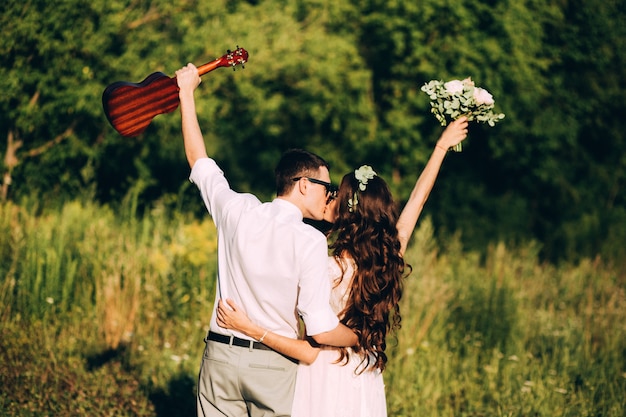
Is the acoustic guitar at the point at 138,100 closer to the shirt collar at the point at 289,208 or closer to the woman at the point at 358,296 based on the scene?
the shirt collar at the point at 289,208

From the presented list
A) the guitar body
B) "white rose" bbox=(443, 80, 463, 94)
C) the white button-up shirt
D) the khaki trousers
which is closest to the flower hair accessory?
the white button-up shirt

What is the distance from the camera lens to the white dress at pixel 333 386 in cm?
368

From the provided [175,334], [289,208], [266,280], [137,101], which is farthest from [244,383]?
[175,334]

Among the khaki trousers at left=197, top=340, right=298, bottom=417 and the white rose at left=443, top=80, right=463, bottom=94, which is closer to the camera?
the khaki trousers at left=197, top=340, right=298, bottom=417

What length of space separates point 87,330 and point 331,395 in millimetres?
3554

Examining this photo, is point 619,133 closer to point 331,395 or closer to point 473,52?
point 473,52

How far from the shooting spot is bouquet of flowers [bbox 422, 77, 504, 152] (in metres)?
3.95

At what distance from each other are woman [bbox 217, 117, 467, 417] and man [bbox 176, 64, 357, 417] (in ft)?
0.54

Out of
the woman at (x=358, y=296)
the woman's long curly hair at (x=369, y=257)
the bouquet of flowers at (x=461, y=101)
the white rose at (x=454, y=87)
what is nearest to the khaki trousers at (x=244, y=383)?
the woman at (x=358, y=296)

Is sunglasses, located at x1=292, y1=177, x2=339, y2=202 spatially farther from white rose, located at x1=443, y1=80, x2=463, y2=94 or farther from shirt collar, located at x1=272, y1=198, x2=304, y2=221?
white rose, located at x1=443, y1=80, x2=463, y2=94

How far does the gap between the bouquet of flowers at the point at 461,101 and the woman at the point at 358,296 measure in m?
0.60

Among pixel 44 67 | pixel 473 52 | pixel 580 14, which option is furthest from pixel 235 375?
pixel 580 14

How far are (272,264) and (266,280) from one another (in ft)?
0.27

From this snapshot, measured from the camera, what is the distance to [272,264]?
3291mm
